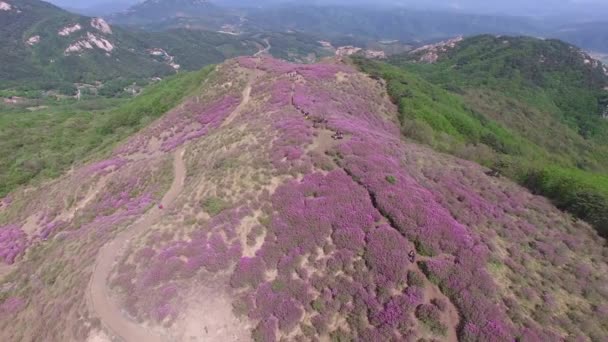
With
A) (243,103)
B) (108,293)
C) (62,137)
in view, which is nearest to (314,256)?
(108,293)

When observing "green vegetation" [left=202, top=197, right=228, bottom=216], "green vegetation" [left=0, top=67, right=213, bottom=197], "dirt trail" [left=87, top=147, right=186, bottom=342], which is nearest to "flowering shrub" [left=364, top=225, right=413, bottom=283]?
"green vegetation" [left=202, top=197, right=228, bottom=216]

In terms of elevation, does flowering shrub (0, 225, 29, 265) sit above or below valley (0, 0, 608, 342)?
below

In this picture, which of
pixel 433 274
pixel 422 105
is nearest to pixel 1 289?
pixel 433 274

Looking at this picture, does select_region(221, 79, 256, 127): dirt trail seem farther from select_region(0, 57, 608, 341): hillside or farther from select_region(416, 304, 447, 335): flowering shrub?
select_region(416, 304, 447, 335): flowering shrub

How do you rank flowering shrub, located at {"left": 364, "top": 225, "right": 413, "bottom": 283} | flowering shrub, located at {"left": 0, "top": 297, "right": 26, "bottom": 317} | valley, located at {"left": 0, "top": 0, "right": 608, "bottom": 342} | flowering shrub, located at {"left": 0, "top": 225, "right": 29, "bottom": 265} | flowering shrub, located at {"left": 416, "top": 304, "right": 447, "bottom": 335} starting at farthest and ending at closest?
1. flowering shrub, located at {"left": 0, "top": 225, "right": 29, "bottom": 265}
2. flowering shrub, located at {"left": 0, "top": 297, "right": 26, "bottom": 317}
3. flowering shrub, located at {"left": 364, "top": 225, "right": 413, "bottom": 283}
4. valley, located at {"left": 0, "top": 0, "right": 608, "bottom": 342}
5. flowering shrub, located at {"left": 416, "top": 304, "right": 447, "bottom": 335}

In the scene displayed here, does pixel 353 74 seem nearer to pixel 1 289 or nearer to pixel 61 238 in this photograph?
pixel 61 238

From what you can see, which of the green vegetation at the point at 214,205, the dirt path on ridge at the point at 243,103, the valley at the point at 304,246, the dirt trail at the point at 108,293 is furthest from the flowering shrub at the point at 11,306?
the dirt path on ridge at the point at 243,103

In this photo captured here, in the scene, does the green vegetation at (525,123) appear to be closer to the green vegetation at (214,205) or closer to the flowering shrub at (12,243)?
the green vegetation at (214,205)
